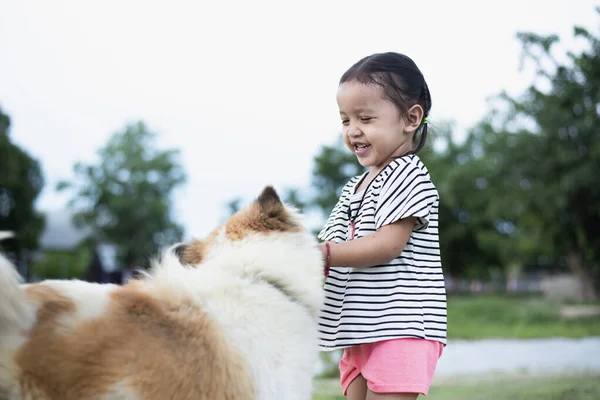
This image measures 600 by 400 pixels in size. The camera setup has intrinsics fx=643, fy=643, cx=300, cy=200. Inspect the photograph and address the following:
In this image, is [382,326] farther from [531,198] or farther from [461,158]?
[461,158]

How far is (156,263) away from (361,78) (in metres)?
1.33

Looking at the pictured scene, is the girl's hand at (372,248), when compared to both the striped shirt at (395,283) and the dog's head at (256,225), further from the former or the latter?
the dog's head at (256,225)

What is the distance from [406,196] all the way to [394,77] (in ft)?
1.96

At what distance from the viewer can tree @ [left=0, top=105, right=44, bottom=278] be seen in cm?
3497

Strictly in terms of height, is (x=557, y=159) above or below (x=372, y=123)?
above

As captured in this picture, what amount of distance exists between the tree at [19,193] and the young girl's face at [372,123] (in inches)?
1376

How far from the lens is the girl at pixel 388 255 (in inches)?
118

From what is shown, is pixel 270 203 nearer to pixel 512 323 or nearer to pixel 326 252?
pixel 326 252

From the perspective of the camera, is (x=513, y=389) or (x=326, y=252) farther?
(x=513, y=389)

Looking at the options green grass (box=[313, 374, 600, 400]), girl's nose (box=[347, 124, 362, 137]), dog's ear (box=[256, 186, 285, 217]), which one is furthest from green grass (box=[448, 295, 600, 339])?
dog's ear (box=[256, 186, 285, 217])

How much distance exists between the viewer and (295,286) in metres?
2.83

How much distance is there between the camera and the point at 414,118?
322cm

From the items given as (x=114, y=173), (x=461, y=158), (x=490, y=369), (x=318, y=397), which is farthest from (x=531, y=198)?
(x=114, y=173)

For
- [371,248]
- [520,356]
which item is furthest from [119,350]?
[520,356]
